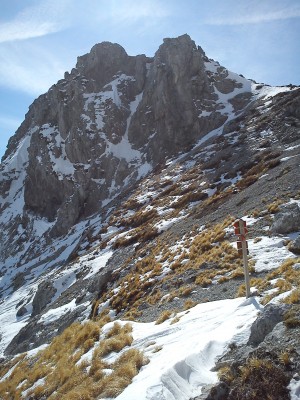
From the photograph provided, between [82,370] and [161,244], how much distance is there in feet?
53.7

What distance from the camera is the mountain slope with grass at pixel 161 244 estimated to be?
25.7 ft

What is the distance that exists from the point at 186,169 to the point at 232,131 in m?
13.6

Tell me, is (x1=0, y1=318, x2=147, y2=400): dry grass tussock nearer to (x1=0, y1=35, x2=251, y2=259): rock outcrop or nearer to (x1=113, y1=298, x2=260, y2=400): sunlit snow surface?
(x1=113, y1=298, x2=260, y2=400): sunlit snow surface

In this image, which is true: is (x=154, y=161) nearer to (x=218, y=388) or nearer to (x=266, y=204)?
(x=266, y=204)

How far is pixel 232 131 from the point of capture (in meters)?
62.2

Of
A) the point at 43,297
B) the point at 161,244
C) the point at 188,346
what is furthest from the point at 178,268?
the point at 43,297

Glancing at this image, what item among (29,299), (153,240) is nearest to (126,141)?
(29,299)

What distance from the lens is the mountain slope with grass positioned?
783 cm

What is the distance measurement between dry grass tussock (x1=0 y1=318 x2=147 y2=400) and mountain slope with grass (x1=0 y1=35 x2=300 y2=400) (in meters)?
0.06

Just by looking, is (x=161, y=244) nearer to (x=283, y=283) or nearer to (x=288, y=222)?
(x=288, y=222)

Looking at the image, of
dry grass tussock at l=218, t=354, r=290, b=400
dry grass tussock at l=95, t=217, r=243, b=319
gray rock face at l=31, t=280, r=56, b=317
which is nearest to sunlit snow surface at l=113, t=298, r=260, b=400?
dry grass tussock at l=218, t=354, r=290, b=400

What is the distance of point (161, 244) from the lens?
1054 inches

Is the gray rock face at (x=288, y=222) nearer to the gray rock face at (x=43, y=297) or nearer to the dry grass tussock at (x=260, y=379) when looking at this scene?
the dry grass tussock at (x=260, y=379)

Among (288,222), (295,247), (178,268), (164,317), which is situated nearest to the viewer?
(164,317)
